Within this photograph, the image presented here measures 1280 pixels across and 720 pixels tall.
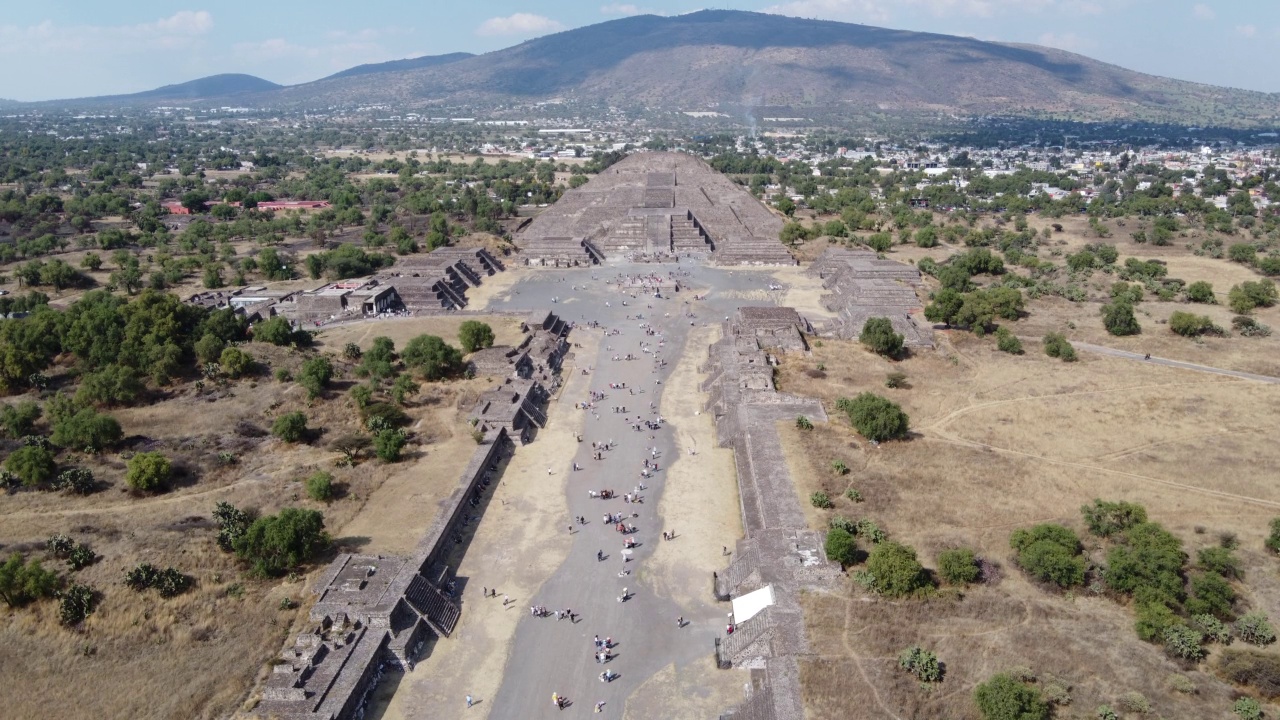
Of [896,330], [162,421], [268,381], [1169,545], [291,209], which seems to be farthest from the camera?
[291,209]

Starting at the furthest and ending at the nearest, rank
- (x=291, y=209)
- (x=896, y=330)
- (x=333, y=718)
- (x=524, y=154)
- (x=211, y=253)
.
A: 1. (x=524, y=154)
2. (x=291, y=209)
3. (x=211, y=253)
4. (x=896, y=330)
5. (x=333, y=718)

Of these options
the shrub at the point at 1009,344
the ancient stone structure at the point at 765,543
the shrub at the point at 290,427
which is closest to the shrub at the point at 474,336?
the shrub at the point at 290,427

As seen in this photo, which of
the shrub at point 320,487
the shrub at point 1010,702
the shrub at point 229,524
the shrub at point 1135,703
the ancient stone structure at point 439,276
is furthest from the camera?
the ancient stone structure at point 439,276

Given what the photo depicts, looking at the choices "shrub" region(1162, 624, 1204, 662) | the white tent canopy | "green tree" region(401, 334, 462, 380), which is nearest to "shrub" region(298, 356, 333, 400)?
"green tree" region(401, 334, 462, 380)

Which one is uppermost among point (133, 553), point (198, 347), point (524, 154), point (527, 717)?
point (524, 154)

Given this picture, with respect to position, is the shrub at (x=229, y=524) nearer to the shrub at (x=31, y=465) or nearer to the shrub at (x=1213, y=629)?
the shrub at (x=31, y=465)

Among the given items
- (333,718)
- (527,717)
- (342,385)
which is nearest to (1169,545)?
(527,717)

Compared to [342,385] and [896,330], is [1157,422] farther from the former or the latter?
[342,385]

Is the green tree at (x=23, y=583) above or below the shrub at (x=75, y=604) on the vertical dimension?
above
